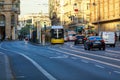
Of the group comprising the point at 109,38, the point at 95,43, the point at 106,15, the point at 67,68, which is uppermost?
the point at 106,15

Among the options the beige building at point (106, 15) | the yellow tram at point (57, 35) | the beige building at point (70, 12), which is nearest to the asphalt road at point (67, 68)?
the yellow tram at point (57, 35)

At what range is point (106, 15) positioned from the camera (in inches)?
3474

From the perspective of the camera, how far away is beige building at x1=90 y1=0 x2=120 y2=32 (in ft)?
268

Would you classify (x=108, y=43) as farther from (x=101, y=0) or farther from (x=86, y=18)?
(x=86, y=18)

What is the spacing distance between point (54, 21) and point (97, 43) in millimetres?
117891

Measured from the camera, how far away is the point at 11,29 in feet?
418

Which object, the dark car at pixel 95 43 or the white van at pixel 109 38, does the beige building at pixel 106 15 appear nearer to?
the white van at pixel 109 38

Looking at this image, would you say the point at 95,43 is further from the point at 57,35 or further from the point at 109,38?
the point at 57,35

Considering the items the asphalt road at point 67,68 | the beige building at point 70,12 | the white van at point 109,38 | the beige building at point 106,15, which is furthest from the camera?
the beige building at point 70,12

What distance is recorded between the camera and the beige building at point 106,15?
3221 inches

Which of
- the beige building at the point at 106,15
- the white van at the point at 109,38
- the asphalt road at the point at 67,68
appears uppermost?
the beige building at the point at 106,15

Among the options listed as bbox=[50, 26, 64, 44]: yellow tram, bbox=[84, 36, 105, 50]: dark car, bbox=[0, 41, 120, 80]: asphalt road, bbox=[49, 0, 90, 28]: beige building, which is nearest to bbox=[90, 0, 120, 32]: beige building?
bbox=[50, 26, 64, 44]: yellow tram

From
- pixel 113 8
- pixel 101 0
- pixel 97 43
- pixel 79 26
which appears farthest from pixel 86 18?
pixel 97 43

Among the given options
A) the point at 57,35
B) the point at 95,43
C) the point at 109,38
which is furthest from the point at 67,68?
the point at 57,35
